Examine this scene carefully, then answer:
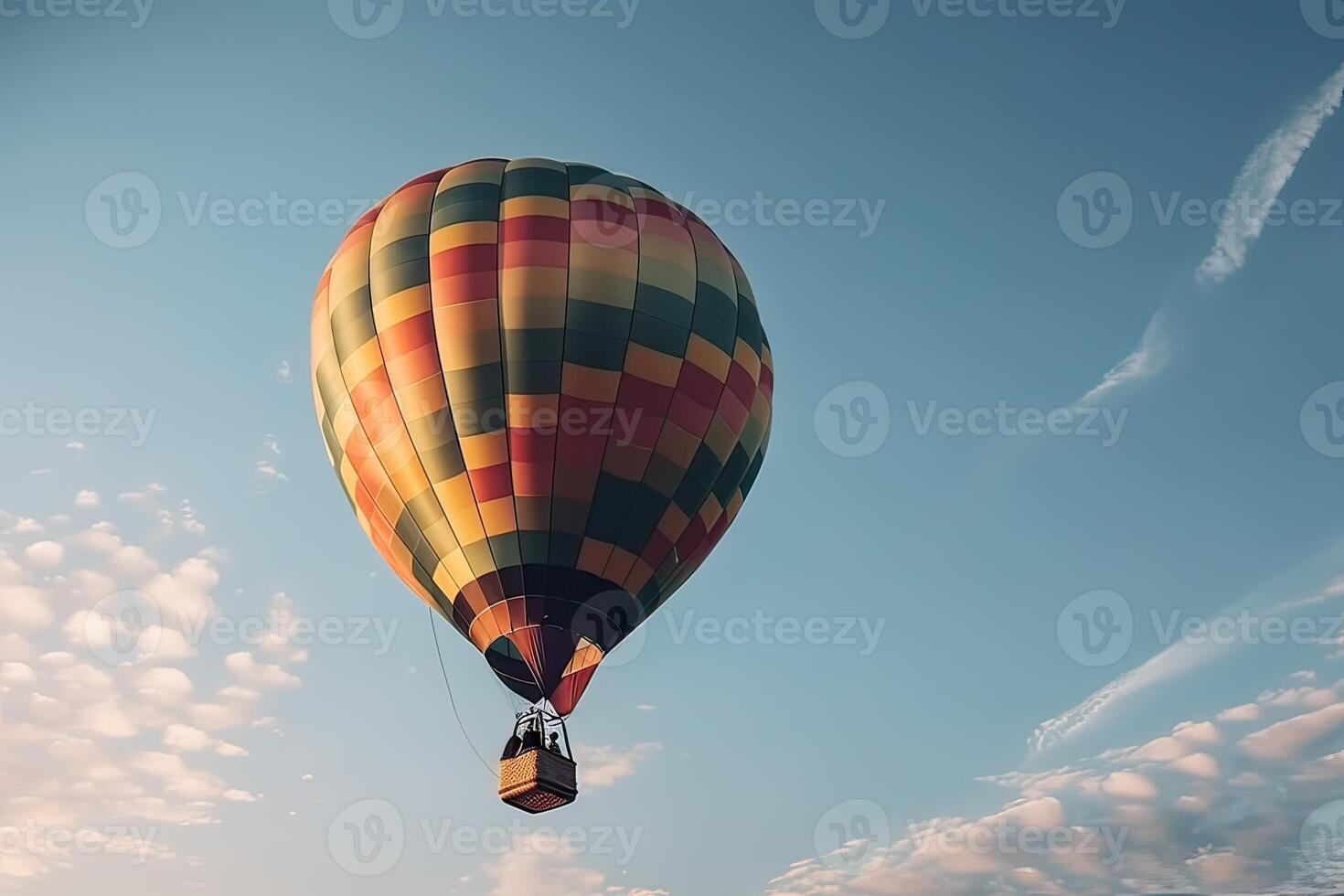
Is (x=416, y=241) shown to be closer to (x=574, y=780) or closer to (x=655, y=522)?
(x=655, y=522)

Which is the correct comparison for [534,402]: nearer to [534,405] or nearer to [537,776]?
[534,405]

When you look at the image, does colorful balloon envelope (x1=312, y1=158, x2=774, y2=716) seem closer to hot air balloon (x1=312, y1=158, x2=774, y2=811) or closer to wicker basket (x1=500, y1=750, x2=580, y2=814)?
hot air balloon (x1=312, y1=158, x2=774, y2=811)

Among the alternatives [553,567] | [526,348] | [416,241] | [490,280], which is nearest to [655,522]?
[553,567]

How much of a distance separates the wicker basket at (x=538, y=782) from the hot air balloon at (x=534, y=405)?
0.05 metres

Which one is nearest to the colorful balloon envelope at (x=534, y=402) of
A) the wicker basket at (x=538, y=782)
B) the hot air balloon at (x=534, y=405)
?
the hot air balloon at (x=534, y=405)

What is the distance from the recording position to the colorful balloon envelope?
18125 millimetres

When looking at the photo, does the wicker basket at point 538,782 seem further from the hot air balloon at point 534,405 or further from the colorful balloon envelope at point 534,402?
the colorful balloon envelope at point 534,402

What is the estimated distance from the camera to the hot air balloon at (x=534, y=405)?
713 inches

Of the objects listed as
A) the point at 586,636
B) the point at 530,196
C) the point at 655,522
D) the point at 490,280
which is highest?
the point at 530,196

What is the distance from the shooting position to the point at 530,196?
1944 cm

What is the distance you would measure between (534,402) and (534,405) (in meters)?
0.04

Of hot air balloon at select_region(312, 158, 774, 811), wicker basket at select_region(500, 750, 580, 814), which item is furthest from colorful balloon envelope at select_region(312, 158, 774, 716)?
wicker basket at select_region(500, 750, 580, 814)

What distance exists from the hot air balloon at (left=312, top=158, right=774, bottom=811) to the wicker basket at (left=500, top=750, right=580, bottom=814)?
0.05 metres

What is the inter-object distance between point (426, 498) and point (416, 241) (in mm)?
4117
